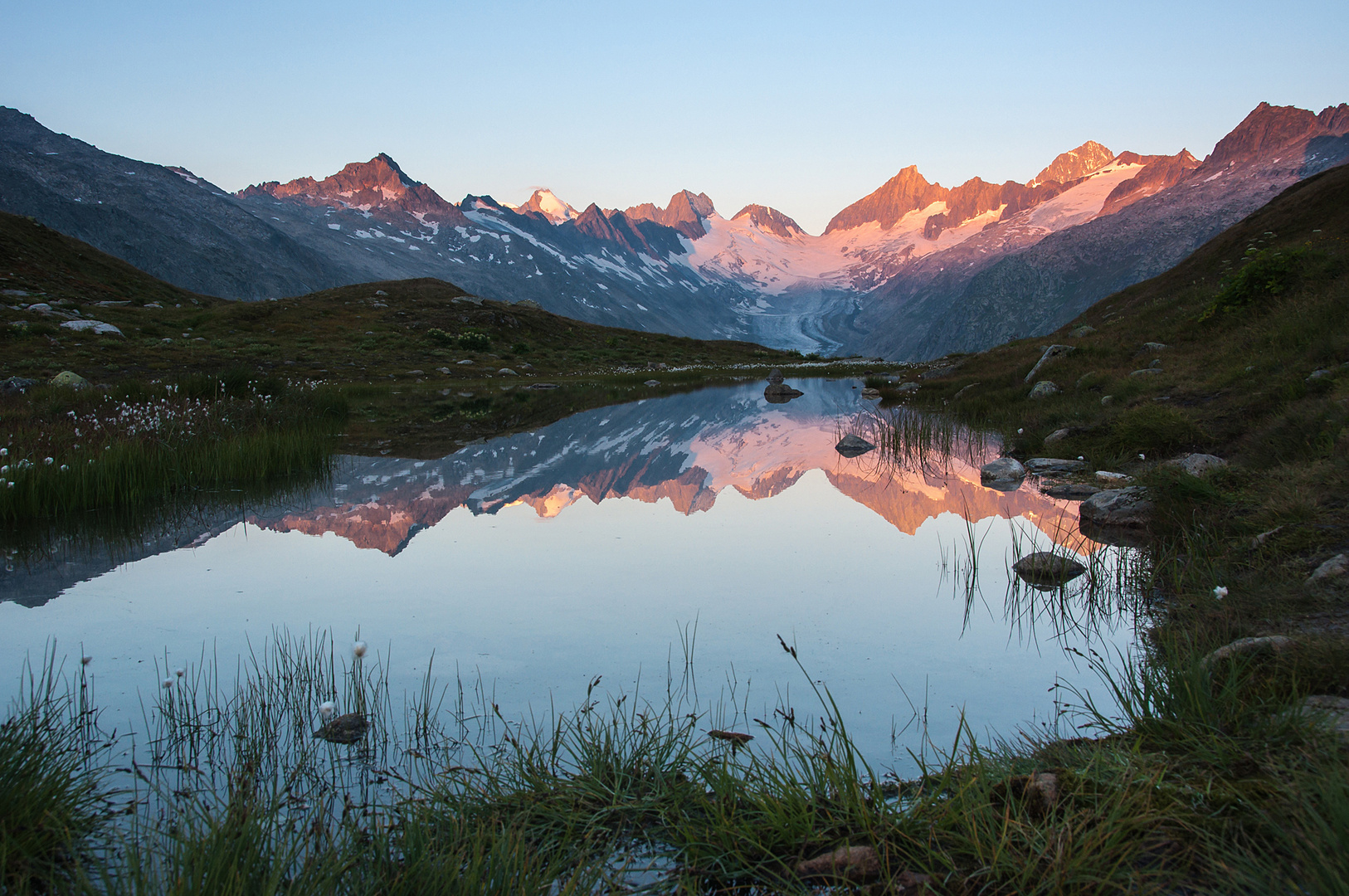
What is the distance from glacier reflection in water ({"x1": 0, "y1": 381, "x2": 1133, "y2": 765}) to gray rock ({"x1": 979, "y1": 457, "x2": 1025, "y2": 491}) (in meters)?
0.35

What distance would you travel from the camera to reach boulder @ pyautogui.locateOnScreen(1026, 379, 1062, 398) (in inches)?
840

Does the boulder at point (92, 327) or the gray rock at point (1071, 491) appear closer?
the gray rock at point (1071, 491)

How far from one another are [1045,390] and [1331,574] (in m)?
17.3

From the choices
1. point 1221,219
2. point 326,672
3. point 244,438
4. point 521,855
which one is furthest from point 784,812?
point 1221,219

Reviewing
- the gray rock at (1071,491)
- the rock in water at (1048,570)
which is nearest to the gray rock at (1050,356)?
the gray rock at (1071,491)

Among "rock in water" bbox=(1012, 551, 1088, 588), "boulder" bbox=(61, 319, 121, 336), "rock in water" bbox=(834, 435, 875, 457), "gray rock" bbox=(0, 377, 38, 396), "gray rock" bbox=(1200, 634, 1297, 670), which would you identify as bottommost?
"rock in water" bbox=(1012, 551, 1088, 588)

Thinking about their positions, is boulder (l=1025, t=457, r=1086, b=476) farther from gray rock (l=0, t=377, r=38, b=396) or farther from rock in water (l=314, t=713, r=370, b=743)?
gray rock (l=0, t=377, r=38, b=396)

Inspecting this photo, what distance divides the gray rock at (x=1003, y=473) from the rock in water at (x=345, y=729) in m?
11.2

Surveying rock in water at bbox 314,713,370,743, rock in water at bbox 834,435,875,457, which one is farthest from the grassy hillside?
rock in water at bbox 314,713,370,743

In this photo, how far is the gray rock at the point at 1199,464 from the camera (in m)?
9.55

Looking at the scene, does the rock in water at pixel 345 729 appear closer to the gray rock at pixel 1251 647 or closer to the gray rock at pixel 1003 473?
the gray rock at pixel 1251 647

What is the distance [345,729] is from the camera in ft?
14.9

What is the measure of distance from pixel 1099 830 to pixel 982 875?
49 centimetres

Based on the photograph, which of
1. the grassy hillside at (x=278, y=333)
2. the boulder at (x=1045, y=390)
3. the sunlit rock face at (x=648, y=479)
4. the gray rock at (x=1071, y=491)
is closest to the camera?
the sunlit rock face at (x=648, y=479)
